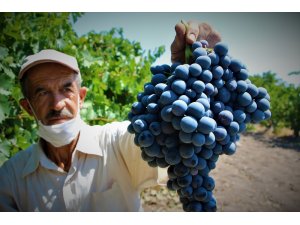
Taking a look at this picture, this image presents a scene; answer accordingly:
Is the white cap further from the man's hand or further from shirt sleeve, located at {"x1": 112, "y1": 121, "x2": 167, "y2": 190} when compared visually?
the man's hand

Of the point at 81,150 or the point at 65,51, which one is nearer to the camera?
the point at 81,150

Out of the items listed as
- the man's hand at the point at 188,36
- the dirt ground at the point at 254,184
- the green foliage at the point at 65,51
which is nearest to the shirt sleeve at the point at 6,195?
the green foliage at the point at 65,51

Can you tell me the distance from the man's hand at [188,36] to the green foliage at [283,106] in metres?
4.59

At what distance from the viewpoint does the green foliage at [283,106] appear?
4.98m

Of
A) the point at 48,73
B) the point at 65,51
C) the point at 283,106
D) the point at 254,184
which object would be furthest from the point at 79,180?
the point at 283,106

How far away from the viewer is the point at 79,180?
0.98m

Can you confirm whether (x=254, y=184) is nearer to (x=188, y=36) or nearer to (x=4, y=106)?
(x=4, y=106)

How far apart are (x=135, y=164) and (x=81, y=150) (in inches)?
7.3

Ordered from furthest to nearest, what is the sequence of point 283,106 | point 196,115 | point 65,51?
point 283,106
point 65,51
point 196,115

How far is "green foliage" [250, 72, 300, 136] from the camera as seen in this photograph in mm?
4980

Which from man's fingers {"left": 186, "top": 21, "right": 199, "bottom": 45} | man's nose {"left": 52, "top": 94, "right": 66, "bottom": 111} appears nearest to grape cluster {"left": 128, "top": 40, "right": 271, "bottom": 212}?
man's fingers {"left": 186, "top": 21, "right": 199, "bottom": 45}

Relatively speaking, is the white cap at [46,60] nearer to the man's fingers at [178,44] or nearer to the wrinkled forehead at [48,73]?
the wrinkled forehead at [48,73]

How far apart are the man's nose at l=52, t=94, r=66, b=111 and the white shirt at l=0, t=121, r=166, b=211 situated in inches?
4.9

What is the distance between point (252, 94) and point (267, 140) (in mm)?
→ 4609
